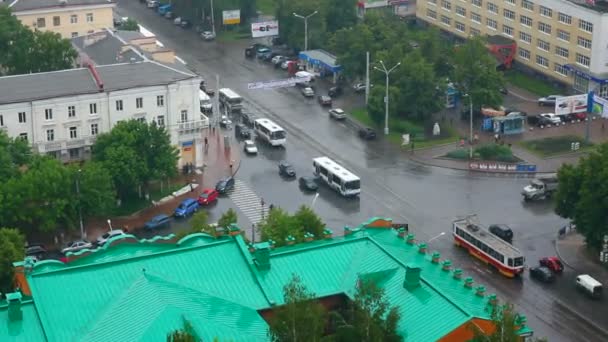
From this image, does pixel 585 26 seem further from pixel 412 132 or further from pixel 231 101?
pixel 231 101

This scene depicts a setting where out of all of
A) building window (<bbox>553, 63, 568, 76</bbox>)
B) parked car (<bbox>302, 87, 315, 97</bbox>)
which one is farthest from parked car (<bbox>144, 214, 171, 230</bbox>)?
building window (<bbox>553, 63, 568, 76</bbox>)

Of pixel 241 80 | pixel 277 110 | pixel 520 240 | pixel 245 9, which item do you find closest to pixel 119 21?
pixel 245 9

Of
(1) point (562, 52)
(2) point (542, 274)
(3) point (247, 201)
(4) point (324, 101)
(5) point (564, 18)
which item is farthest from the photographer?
(1) point (562, 52)

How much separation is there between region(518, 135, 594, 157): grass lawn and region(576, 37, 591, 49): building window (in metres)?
14.2

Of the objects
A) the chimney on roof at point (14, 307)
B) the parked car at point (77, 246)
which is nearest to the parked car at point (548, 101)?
the parked car at point (77, 246)

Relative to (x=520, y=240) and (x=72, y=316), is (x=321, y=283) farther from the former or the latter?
(x=520, y=240)

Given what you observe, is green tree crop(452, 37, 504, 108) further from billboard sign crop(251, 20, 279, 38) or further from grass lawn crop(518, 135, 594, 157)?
billboard sign crop(251, 20, 279, 38)

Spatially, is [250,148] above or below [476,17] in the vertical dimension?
below

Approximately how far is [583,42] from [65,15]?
57387 mm

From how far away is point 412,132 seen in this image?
106875mm

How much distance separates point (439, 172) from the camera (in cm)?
9725

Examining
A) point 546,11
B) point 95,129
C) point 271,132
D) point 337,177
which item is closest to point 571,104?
point 546,11

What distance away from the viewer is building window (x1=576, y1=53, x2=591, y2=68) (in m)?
115

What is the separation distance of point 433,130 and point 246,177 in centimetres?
2170
